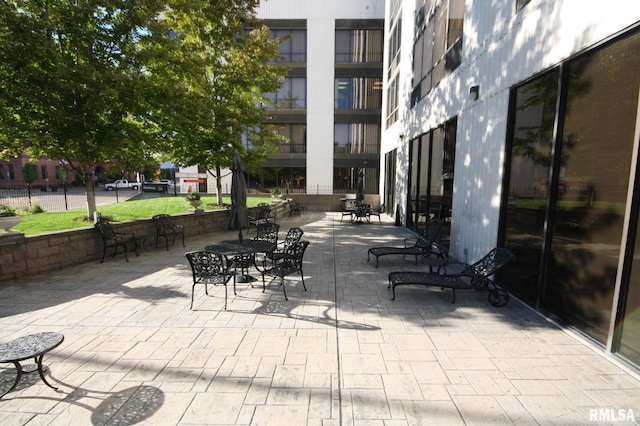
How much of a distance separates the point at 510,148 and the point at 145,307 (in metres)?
7.01

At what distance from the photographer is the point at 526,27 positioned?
5047 mm

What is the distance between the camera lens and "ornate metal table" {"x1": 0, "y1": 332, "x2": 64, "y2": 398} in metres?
2.76

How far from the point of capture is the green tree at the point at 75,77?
272 inches

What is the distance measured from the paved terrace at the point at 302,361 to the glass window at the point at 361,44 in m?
23.3

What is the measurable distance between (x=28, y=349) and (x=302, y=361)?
2653 millimetres

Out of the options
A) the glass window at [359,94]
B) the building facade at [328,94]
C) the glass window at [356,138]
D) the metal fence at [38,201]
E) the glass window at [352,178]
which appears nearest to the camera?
the metal fence at [38,201]

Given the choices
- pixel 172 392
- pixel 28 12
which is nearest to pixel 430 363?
pixel 172 392

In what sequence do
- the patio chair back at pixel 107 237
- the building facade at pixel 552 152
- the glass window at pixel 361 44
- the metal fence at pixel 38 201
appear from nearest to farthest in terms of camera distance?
the building facade at pixel 552 152, the patio chair back at pixel 107 237, the metal fence at pixel 38 201, the glass window at pixel 361 44

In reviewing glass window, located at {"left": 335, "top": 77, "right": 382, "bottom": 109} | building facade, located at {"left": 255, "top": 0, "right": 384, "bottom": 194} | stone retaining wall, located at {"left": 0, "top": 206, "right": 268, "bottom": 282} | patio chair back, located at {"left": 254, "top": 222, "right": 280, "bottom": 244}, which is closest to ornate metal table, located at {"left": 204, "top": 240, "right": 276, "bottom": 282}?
patio chair back, located at {"left": 254, "top": 222, "right": 280, "bottom": 244}

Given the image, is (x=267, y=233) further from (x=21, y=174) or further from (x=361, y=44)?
(x=21, y=174)

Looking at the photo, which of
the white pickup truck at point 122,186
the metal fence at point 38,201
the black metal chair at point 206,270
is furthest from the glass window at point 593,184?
the white pickup truck at point 122,186

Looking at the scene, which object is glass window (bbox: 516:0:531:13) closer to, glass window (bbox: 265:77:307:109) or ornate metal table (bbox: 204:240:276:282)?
ornate metal table (bbox: 204:240:276:282)

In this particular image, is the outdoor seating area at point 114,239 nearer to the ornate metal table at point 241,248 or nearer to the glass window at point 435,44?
the ornate metal table at point 241,248

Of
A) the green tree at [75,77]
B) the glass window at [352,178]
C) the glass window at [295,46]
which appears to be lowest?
the glass window at [352,178]
